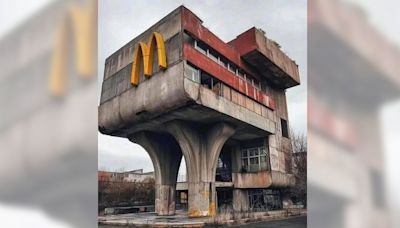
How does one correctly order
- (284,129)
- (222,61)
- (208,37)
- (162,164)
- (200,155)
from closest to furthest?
(208,37) < (222,61) < (200,155) < (162,164) < (284,129)

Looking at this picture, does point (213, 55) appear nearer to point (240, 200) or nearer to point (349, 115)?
point (240, 200)

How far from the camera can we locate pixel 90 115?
373 cm

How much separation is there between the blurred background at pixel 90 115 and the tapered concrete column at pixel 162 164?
1631 cm

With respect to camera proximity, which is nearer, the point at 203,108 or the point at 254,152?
the point at 203,108

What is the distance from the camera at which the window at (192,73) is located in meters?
15.0

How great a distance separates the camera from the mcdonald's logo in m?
15.8

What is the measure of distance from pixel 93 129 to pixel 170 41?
12.8 m

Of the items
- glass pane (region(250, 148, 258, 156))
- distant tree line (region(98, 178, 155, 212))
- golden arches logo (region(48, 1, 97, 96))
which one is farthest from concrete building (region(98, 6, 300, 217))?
golden arches logo (region(48, 1, 97, 96))

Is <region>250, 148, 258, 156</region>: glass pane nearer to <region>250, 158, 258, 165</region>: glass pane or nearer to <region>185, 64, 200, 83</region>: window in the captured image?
<region>250, 158, 258, 165</region>: glass pane

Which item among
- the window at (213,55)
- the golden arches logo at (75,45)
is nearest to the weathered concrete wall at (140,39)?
the window at (213,55)

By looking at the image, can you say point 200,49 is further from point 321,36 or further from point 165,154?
point 321,36

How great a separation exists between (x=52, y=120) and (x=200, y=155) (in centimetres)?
1531

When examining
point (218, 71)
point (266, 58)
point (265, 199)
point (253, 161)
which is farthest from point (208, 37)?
point (265, 199)

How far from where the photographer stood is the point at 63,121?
3734 mm
